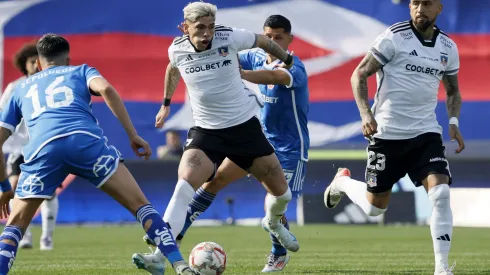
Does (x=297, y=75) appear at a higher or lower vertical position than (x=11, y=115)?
lower

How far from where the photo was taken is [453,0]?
2133 cm

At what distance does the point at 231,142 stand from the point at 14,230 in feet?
7.21

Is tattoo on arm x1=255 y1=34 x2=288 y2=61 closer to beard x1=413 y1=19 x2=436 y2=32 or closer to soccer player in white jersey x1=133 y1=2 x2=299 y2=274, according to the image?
soccer player in white jersey x1=133 y1=2 x2=299 y2=274

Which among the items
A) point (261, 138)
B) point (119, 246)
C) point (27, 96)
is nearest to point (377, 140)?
point (261, 138)

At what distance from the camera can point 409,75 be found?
8508 millimetres

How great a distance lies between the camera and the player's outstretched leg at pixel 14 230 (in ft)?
23.4

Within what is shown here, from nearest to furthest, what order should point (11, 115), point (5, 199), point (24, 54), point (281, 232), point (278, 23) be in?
point (11, 115)
point (5, 199)
point (281, 232)
point (278, 23)
point (24, 54)

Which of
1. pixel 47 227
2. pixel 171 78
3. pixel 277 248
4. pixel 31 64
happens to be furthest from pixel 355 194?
pixel 47 227

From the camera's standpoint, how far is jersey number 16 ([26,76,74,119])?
7.19 metres

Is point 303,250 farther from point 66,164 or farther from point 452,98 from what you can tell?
point 66,164

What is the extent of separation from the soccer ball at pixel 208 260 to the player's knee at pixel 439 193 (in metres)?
1.83

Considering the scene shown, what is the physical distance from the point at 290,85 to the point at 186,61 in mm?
1564

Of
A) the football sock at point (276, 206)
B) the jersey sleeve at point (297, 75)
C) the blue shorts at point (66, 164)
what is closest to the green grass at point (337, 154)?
the jersey sleeve at point (297, 75)

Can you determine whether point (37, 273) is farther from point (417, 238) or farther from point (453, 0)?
point (453, 0)
